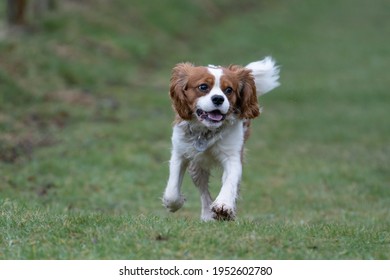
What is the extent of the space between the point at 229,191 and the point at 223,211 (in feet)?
0.73

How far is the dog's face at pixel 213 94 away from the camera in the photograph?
7461 millimetres

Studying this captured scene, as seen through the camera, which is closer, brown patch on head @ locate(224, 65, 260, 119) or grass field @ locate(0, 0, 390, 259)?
grass field @ locate(0, 0, 390, 259)

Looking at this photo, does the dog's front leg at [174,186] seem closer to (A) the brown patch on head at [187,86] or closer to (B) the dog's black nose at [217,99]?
(A) the brown patch on head at [187,86]

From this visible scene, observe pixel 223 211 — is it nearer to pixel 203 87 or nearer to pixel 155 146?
pixel 203 87

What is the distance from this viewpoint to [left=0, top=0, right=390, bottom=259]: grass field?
6.38m

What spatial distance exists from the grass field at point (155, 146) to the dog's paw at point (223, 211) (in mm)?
311

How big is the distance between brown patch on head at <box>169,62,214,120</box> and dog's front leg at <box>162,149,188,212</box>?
0.52 metres

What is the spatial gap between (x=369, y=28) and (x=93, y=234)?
37.0m

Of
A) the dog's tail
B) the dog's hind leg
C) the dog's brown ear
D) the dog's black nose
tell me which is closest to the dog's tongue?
the dog's black nose

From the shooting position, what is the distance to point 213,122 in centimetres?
755

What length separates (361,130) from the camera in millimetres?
19500

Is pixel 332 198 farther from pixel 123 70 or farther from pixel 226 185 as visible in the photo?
pixel 123 70

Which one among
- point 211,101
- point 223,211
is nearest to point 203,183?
point 223,211

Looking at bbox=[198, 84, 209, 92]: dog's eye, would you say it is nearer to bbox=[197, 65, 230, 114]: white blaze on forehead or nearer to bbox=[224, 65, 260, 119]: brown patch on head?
bbox=[197, 65, 230, 114]: white blaze on forehead
